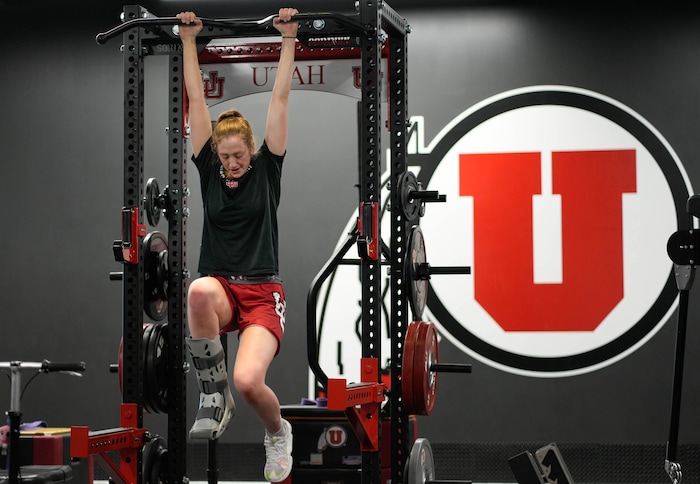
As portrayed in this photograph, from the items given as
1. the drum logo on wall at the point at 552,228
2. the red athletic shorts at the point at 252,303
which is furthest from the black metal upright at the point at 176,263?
the drum logo on wall at the point at 552,228

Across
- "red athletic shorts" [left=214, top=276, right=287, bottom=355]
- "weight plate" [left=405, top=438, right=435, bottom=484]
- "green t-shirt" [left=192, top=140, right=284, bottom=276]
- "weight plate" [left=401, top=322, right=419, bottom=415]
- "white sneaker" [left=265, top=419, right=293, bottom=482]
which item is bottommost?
"weight plate" [left=405, top=438, right=435, bottom=484]

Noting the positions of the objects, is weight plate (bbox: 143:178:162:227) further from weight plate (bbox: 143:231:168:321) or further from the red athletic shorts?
the red athletic shorts

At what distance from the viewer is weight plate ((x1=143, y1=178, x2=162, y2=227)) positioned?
450 centimetres

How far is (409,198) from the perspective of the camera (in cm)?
480

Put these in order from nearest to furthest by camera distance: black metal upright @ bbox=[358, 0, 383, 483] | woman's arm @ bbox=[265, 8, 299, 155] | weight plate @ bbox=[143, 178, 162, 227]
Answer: woman's arm @ bbox=[265, 8, 299, 155] → black metal upright @ bbox=[358, 0, 383, 483] → weight plate @ bbox=[143, 178, 162, 227]

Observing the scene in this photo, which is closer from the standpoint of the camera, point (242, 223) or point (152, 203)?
point (242, 223)

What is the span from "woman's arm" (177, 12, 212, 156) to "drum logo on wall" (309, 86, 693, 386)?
9.41 ft

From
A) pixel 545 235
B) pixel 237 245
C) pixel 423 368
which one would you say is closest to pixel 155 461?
pixel 237 245

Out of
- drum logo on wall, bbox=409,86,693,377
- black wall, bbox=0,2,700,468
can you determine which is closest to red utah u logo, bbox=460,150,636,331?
drum logo on wall, bbox=409,86,693,377

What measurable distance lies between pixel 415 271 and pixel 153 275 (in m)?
1.30

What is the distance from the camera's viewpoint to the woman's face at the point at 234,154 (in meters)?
4.10

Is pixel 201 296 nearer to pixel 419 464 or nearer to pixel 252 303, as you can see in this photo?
pixel 252 303

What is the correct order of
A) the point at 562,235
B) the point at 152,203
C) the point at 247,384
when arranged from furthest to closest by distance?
the point at 562,235, the point at 152,203, the point at 247,384

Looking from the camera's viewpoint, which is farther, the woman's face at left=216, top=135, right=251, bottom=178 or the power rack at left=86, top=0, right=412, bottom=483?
the power rack at left=86, top=0, right=412, bottom=483
